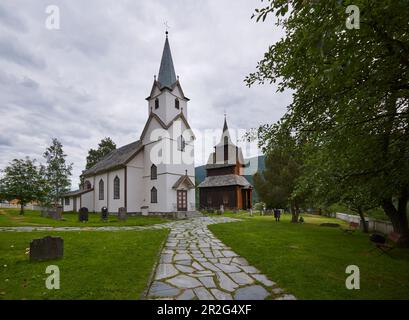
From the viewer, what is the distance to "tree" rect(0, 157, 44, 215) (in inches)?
1002

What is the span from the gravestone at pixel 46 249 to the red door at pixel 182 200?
2006cm

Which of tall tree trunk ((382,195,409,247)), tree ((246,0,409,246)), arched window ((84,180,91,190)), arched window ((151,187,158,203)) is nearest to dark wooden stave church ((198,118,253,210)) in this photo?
arched window ((151,187,158,203))

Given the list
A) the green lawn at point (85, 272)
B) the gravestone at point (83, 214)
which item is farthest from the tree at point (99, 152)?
the green lawn at point (85, 272)

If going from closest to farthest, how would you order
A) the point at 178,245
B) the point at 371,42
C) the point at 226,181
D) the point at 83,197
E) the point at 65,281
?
the point at 371,42 < the point at 65,281 < the point at 178,245 < the point at 83,197 < the point at 226,181

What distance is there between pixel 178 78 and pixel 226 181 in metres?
18.4

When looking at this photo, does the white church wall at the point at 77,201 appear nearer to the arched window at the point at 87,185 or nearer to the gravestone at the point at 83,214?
the arched window at the point at 87,185

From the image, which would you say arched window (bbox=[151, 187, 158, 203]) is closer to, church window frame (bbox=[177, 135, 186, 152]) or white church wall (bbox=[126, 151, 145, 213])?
white church wall (bbox=[126, 151, 145, 213])

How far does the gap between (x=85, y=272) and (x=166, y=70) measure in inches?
1048

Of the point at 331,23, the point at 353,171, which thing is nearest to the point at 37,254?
the point at 331,23

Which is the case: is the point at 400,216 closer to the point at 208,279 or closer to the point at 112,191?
the point at 208,279

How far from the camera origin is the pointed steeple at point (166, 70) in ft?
93.0

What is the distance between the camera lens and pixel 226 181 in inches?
1594
